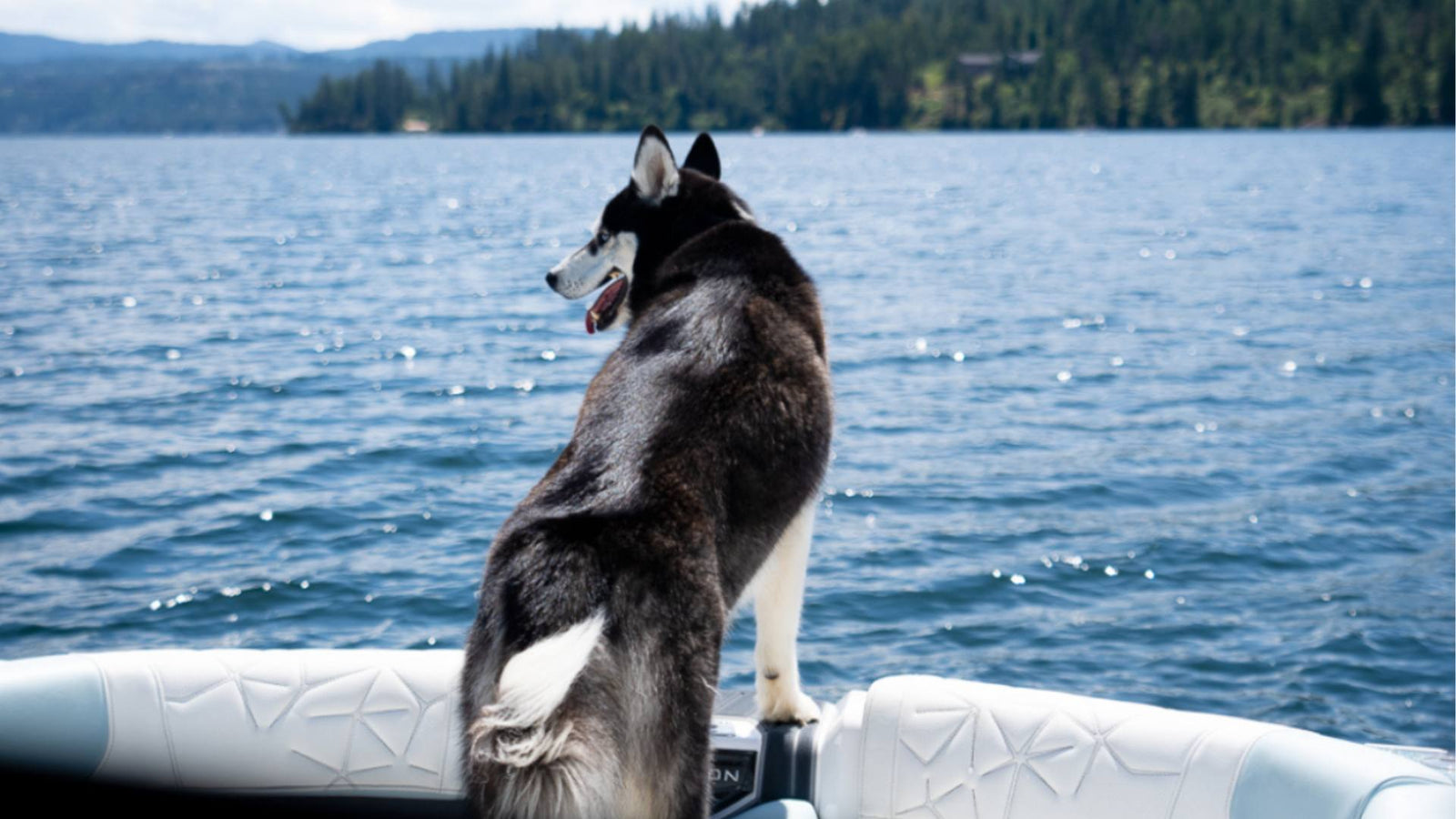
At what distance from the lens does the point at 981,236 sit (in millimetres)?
46125

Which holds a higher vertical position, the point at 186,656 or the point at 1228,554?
the point at 186,656

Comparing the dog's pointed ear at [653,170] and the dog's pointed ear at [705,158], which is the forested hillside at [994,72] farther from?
the dog's pointed ear at [653,170]

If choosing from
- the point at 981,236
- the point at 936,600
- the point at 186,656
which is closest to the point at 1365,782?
the point at 186,656

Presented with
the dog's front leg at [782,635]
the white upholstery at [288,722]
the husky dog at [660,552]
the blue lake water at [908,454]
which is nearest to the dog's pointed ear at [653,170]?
the husky dog at [660,552]

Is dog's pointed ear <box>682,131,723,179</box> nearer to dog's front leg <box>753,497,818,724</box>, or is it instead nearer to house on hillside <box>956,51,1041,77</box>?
dog's front leg <box>753,497,818,724</box>

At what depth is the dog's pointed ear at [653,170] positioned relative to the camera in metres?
5.66

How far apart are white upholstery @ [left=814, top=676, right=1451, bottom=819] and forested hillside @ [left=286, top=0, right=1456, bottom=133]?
143 meters

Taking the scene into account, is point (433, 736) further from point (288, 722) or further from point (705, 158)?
point (705, 158)

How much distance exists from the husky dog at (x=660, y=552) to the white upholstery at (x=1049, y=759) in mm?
431

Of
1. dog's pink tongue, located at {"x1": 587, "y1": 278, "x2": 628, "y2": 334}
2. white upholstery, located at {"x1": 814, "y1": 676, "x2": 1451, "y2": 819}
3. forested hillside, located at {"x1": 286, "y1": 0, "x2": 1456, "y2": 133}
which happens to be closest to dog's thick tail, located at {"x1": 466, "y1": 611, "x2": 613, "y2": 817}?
white upholstery, located at {"x1": 814, "y1": 676, "x2": 1451, "y2": 819}

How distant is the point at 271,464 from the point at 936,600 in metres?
8.96

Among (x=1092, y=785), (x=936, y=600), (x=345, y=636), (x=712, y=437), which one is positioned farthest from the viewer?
(x=936, y=600)

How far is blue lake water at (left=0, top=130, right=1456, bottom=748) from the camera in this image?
11.5 m

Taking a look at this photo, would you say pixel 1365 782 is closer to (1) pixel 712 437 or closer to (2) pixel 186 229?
(1) pixel 712 437
